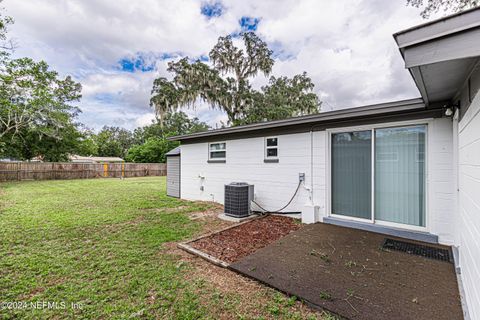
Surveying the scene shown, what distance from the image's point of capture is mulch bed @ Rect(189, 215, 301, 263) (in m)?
3.27

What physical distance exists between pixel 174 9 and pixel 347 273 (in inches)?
361

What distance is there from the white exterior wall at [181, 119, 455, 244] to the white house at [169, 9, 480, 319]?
16mm

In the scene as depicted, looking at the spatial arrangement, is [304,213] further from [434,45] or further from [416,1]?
[416,1]

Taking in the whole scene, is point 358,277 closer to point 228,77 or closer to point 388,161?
point 388,161

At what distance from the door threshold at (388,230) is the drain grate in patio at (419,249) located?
25cm

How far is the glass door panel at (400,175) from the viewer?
3676 mm

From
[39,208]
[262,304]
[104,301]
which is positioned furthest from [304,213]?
[39,208]

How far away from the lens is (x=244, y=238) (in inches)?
153

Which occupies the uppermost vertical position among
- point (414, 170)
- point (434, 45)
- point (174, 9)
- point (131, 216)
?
point (174, 9)

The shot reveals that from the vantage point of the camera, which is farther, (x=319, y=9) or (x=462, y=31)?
(x=319, y=9)

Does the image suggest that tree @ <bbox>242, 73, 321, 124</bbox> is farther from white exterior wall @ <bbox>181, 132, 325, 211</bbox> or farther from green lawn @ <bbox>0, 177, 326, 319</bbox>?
green lawn @ <bbox>0, 177, 326, 319</bbox>

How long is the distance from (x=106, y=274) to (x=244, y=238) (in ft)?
7.01

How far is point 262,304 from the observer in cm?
207

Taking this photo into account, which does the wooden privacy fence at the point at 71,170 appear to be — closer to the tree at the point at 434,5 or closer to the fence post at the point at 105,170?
the fence post at the point at 105,170
